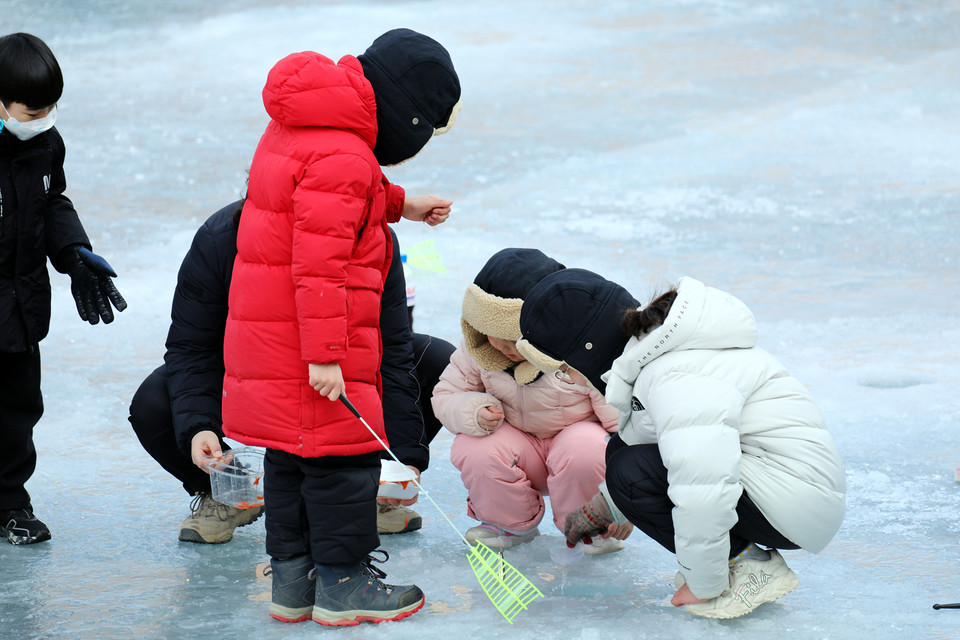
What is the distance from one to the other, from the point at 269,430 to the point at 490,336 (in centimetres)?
74

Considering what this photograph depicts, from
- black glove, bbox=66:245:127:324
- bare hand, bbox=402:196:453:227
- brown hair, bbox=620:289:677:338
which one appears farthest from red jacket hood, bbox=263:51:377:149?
black glove, bbox=66:245:127:324

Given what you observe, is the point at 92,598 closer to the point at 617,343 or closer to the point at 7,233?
the point at 7,233

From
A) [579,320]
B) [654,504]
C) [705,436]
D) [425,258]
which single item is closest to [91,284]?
[425,258]

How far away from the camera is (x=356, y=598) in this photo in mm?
2730

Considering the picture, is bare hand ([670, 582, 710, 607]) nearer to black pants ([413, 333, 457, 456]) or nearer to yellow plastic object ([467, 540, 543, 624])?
yellow plastic object ([467, 540, 543, 624])

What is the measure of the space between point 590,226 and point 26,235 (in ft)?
12.9

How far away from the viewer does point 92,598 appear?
286cm

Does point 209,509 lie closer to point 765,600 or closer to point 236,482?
point 236,482

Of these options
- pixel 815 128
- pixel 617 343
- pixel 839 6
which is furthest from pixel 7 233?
pixel 839 6

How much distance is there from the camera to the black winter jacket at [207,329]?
3033mm

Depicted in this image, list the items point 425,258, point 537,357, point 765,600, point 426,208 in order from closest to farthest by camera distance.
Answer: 1. point 765,600
2. point 537,357
3. point 426,208
4. point 425,258

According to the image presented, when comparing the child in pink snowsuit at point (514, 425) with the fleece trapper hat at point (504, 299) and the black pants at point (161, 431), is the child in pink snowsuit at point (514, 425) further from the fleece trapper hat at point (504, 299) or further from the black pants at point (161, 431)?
the black pants at point (161, 431)

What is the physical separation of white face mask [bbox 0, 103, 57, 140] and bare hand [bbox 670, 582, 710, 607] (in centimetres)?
195

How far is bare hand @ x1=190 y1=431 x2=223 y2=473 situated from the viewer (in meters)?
2.98
